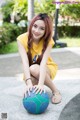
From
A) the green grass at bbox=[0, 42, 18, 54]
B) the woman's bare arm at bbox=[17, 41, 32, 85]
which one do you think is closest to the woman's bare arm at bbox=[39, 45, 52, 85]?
the woman's bare arm at bbox=[17, 41, 32, 85]

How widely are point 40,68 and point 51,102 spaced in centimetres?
56

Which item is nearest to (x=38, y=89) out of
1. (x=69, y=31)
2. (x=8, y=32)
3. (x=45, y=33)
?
(x=45, y=33)

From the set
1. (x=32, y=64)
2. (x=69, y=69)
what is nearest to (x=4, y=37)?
(x=69, y=69)

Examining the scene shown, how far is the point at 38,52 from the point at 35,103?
0.78 metres

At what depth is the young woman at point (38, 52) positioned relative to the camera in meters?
4.21

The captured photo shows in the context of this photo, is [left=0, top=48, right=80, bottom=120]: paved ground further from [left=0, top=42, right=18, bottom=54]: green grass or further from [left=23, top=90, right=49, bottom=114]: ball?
[left=0, top=42, right=18, bottom=54]: green grass

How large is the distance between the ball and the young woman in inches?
6.9

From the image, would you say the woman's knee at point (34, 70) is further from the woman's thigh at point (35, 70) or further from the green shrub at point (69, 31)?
the green shrub at point (69, 31)

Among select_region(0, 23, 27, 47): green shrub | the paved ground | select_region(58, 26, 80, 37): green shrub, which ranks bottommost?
select_region(58, 26, 80, 37): green shrub

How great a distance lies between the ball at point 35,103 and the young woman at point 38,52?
0.57ft

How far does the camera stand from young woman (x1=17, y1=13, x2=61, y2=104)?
4215 millimetres

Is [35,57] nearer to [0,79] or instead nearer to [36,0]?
[0,79]

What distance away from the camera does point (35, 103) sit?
12.9 feet

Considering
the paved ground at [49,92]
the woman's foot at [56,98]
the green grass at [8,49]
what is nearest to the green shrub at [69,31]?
the green grass at [8,49]
